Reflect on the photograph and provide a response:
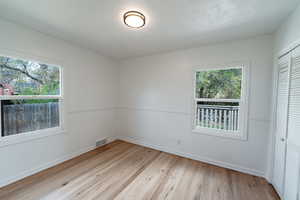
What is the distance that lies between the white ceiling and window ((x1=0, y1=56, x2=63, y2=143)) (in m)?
0.69

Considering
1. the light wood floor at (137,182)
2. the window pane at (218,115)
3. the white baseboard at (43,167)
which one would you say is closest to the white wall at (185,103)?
the window pane at (218,115)

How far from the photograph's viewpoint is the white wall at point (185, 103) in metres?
2.23

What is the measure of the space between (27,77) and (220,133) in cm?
374

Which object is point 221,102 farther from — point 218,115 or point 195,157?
point 195,157

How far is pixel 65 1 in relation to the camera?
150cm

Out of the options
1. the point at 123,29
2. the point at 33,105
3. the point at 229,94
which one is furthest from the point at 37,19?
the point at 229,94

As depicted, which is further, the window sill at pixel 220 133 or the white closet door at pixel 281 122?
the window sill at pixel 220 133

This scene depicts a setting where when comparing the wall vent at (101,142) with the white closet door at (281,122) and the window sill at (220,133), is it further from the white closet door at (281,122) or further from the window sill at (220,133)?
the white closet door at (281,122)

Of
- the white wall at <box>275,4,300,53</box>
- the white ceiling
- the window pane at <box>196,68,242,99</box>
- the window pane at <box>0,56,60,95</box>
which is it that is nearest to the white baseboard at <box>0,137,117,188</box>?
the window pane at <box>0,56,60,95</box>

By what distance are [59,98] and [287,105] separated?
12.5ft

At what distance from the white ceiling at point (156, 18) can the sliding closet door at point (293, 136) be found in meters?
0.67

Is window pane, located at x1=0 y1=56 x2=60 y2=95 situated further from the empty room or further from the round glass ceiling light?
the round glass ceiling light

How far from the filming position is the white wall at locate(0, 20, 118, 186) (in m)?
1.98

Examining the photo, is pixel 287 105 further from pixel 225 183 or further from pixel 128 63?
pixel 128 63
